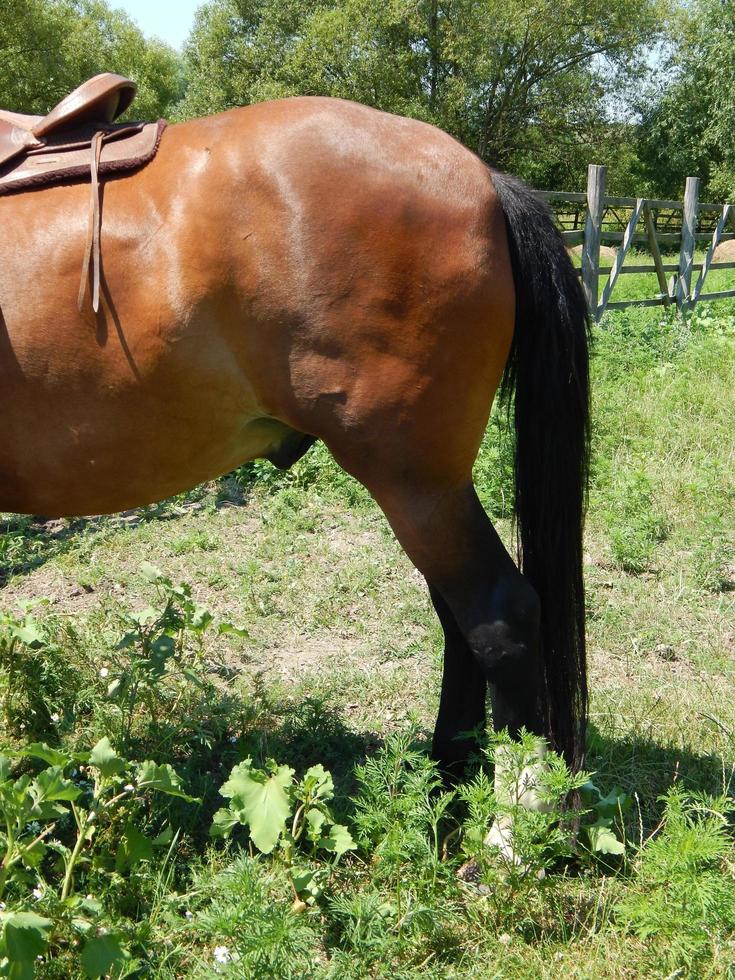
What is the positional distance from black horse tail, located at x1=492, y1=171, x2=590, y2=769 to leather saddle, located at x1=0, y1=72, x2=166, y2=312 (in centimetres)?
103

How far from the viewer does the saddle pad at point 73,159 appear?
7.20 feet

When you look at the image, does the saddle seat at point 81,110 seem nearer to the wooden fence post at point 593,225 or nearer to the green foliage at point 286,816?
the green foliage at point 286,816

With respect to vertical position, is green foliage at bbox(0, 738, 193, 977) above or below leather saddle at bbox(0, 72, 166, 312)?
below

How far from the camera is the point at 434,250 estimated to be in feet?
6.88

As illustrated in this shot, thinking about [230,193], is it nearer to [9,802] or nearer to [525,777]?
[9,802]

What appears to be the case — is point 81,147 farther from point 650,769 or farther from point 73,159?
point 650,769

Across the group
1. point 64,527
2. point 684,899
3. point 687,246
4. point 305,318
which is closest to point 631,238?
point 687,246

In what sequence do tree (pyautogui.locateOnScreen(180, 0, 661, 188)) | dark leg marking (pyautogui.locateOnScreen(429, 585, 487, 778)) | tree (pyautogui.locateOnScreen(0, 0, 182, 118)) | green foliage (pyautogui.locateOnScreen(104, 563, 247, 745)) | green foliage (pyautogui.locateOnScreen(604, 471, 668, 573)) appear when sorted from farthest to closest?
1. tree (pyautogui.locateOnScreen(180, 0, 661, 188))
2. tree (pyautogui.locateOnScreen(0, 0, 182, 118))
3. green foliage (pyautogui.locateOnScreen(604, 471, 668, 573))
4. green foliage (pyautogui.locateOnScreen(104, 563, 247, 745))
5. dark leg marking (pyautogui.locateOnScreen(429, 585, 487, 778))

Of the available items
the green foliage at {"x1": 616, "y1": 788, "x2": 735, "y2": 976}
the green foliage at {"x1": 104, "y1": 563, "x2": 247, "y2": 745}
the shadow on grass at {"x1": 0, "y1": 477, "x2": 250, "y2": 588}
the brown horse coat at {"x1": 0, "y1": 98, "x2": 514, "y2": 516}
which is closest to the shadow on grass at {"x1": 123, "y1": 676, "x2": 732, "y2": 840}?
the green foliage at {"x1": 104, "y1": 563, "x2": 247, "y2": 745}

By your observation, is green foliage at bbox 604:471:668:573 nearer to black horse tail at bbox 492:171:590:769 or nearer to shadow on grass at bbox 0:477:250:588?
black horse tail at bbox 492:171:590:769

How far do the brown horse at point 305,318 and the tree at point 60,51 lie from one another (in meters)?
18.9

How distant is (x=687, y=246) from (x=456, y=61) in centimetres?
2033

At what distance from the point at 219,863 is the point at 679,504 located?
3472 mm

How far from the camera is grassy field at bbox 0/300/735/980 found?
2.02 meters
